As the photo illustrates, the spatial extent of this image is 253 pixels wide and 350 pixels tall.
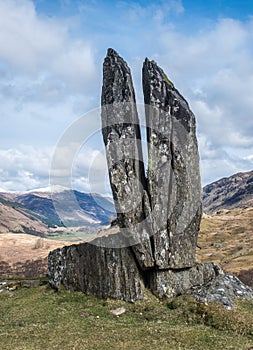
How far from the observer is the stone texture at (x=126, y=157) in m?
29.9

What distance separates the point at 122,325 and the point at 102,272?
7475mm

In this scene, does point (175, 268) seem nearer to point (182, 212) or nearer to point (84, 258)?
point (182, 212)

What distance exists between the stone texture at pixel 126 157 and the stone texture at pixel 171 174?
101 cm

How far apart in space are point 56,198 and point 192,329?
72.6 ft

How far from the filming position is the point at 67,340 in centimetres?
2003

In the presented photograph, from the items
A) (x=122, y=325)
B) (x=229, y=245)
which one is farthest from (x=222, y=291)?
(x=229, y=245)

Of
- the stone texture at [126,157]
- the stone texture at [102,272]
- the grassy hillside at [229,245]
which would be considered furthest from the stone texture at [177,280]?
the grassy hillside at [229,245]

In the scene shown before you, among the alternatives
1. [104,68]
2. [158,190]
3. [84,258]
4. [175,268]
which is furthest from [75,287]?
[104,68]

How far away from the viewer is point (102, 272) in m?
30.2

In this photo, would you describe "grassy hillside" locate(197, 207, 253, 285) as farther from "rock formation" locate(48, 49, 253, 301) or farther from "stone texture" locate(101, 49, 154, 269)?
"stone texture" locate(101, 49, 154, 269)

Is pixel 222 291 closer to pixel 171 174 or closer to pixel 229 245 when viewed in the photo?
pixel 171 174

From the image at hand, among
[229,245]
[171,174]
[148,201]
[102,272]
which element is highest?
[171,174]

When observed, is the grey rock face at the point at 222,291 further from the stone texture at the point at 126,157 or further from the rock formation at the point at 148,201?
the stone texture at the point at 126,157

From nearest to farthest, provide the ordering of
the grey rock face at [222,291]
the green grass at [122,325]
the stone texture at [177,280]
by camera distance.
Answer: the green grass at [122,325] → the grey rock face at [222,291] → the stone texture at [177,280]
